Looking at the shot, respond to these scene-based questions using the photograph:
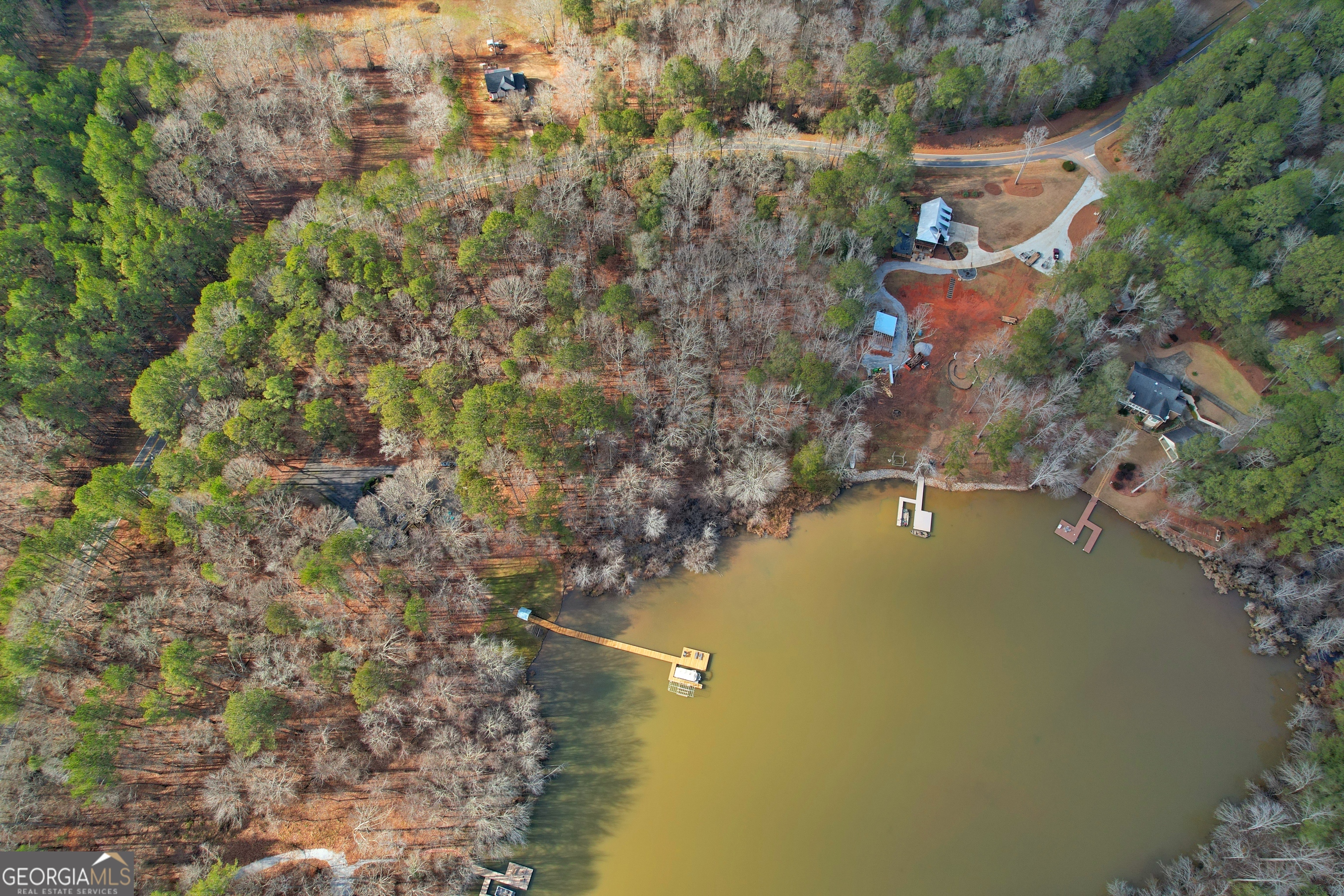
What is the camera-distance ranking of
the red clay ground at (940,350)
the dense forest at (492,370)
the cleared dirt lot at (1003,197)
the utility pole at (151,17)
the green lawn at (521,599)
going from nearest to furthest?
the dense forest at (492,370) → the green lawn at (521,599) → the red clay ground at (940,350) → the cleared dirt lot at (1003,197) → the utility pole at (151,17)

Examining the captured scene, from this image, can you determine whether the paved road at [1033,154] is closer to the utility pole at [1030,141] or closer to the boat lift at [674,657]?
the utility pole at [1030,141]

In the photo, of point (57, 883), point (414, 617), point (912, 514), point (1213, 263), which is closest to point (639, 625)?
point (414, 617)

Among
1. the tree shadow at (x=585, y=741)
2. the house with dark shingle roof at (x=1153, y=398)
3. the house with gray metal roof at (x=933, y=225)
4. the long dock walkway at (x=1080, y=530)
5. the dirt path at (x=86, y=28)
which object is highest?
the dirt path at (x=86, y=28)

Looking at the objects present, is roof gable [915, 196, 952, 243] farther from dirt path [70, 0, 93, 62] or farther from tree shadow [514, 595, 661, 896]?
dirt path [70, 0, 93, 62]

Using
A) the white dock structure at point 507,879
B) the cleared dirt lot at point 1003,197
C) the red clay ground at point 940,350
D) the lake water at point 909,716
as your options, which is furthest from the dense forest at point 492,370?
the cleared dirt lot at point 1003,197

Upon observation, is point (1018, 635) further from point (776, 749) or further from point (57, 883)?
point (57, 883)

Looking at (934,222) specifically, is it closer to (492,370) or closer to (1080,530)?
(1080,530)

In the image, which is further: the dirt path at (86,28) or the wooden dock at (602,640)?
the dirt path at (86,28)

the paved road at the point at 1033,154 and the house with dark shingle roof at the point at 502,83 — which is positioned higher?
the house with dark shingle roof at the point at 502,83
